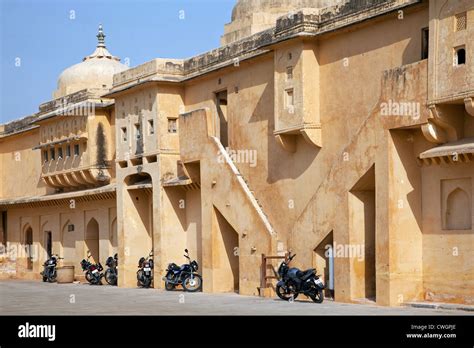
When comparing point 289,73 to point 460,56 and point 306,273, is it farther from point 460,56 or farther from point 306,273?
point 460,56

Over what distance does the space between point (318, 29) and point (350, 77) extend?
137 centimetres

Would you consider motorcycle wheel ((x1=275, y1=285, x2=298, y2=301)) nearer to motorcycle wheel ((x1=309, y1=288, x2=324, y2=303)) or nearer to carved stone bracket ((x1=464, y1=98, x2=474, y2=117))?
motorcycle wheel ((x1=309, y1=288, x2=324, y2=303))

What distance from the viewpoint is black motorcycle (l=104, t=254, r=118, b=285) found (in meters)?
29.3

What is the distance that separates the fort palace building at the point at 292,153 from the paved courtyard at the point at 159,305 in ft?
2.75

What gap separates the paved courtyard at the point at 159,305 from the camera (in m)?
17.4

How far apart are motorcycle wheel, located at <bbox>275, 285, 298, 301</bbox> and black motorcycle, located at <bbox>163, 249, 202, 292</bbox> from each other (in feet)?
14.6

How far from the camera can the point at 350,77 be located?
20531mm

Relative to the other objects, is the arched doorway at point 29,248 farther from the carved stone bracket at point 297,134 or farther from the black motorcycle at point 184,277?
the carved stone bracket at point 297,134

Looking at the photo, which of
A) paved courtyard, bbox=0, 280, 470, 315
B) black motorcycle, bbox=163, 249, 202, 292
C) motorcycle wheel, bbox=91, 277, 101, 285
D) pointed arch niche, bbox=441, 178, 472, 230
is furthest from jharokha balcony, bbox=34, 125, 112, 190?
pointed arch niche, bbox=441, 178, 472, 230

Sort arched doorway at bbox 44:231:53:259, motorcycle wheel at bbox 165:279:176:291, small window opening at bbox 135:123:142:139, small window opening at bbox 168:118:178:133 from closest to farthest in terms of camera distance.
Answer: motorcycle wheel at bbox 165:279:176:291
small window opening at bbox 168:118:178:133
small window opening at bbox 135:123:142:139
arched doorway at bbox 44:231:53:259

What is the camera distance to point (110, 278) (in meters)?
29.4

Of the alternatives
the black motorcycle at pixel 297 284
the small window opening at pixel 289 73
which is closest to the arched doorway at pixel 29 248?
the small window opening at pixel 289 73

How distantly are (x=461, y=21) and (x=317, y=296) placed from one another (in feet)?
20.1
